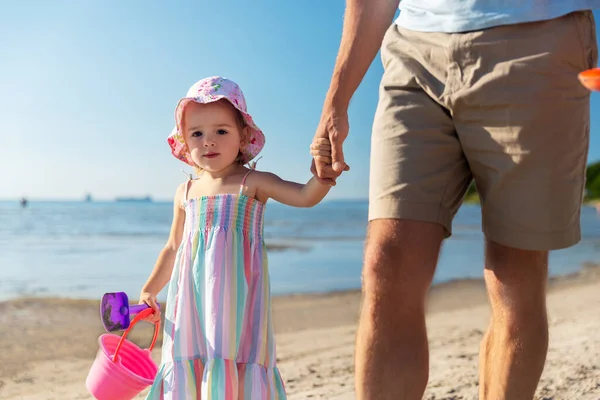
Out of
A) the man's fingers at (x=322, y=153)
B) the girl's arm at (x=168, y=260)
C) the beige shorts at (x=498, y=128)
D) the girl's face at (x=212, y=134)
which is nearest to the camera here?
the beige shorts at (x=498, y=128)

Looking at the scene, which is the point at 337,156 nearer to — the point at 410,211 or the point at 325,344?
the point at 410,211

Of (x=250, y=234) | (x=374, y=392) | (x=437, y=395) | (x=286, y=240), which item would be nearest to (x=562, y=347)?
(x=437, y=395)

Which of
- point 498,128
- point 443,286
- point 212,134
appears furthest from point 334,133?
point 443,286

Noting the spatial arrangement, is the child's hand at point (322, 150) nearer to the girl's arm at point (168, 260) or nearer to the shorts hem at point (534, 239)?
the shorts hem at point (534, 239)

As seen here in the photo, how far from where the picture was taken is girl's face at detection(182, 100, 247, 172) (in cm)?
263

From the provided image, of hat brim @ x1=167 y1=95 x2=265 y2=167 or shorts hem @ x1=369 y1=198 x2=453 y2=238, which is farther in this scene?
hat brim @ x1=167 y1=95 x2=265 y2=167

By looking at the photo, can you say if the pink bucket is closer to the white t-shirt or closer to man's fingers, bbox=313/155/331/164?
man's fingers, bbox=313/155/331/164

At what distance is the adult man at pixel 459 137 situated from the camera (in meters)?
1.89

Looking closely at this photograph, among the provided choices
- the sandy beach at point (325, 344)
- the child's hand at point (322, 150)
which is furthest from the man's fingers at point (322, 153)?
the sandy beach at point (325, 344)

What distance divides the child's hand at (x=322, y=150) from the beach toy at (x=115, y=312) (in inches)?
37.4

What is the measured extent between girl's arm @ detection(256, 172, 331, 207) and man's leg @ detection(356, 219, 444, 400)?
496 millimetres

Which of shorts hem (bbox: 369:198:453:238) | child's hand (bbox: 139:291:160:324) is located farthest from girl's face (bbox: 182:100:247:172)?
shorts hem (bbox: 369:198:453:238)

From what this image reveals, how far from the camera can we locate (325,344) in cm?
523

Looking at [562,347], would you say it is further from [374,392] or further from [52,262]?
[52,262]
